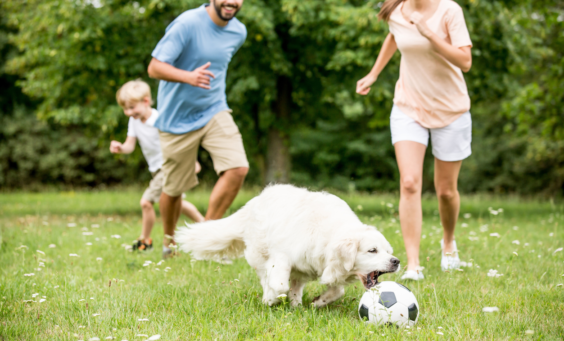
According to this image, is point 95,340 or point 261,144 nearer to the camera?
point 95,340

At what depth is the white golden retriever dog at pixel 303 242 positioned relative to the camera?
9.25 feet

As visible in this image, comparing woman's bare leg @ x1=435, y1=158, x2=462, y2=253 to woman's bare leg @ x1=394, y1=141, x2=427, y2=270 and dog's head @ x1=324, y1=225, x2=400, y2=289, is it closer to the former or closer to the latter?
woman's bare leg @ x1=394, y1=141, x2=427, y2=270

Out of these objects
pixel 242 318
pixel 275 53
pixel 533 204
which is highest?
pixel 275 53

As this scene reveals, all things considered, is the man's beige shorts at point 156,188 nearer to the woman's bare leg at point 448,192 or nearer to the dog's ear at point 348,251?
the woman's bare leg at point 448,192

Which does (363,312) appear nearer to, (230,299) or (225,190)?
(230,299)

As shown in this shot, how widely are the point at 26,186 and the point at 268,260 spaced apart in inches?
821

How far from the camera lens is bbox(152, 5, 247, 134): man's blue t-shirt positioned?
4496mm

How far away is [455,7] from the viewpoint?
3.88 metres

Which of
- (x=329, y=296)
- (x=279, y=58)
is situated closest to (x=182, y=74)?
(x=329, y=296)

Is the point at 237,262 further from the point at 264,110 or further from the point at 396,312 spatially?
the point at 264,110

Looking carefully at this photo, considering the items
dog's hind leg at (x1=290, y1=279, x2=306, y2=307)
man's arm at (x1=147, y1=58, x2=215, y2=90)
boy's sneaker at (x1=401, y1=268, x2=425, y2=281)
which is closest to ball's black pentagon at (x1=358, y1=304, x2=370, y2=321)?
dog's hind leg at (x1=290, y1=279, x2=306, y2=307)

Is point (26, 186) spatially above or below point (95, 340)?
below

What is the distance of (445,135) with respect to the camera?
4.05 metres

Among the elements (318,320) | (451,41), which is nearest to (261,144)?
(451,41)
